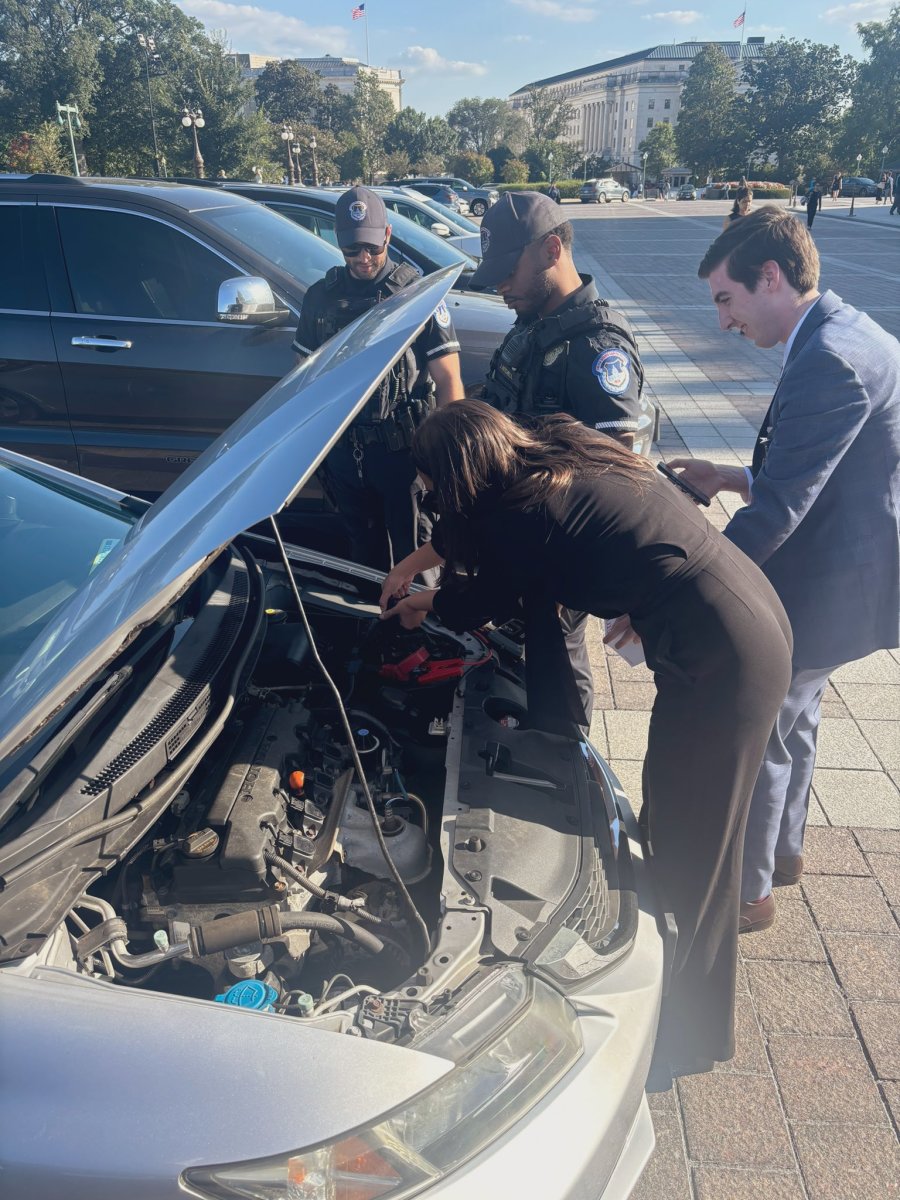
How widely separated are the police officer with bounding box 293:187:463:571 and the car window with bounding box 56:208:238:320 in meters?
1.08

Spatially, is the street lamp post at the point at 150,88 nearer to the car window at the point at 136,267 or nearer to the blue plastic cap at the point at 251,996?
the car window at the point at 136,267

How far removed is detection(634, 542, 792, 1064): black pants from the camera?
6.37 feet

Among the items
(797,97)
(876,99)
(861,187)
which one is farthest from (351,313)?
(797,97)

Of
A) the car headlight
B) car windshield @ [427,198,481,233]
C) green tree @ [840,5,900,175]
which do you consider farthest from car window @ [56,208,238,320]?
green tree @ [840,5,900,175]

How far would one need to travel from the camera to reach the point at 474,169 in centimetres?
6712

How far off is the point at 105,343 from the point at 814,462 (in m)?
4.04

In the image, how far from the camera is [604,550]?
1.93m

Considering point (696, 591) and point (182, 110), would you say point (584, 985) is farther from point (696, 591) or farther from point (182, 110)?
point (182, 110)

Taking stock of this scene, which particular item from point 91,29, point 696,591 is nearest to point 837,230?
point 696,591

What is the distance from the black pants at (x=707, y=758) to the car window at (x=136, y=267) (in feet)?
12.2

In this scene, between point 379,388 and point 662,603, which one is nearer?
point 662,603

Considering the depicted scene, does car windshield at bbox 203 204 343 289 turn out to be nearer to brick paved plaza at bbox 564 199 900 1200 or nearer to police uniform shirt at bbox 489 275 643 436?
police uniform shirt at bbox 489 275 643 436

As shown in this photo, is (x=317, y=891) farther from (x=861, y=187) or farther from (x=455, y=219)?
(x=861, y=187)

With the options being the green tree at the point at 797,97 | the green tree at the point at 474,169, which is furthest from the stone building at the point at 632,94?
the green tree at the point at 474,169
